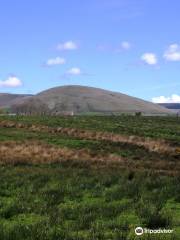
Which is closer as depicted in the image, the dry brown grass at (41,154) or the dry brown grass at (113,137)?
the dry brown grass at (41,154)

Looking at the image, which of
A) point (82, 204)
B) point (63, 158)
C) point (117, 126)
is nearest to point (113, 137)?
point (63, 158)

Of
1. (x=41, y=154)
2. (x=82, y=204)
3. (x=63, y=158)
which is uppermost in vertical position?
(x=82, y=204)

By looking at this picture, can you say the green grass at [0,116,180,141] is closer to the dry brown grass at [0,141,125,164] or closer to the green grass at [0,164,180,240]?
the dry brown grass at [0,141,125,164]

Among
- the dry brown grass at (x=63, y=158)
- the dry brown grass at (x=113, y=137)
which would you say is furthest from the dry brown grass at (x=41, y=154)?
the dry brown grass at (x=113, y=137)

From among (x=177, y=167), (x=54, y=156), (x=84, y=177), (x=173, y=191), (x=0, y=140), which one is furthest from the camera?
(x=0, y=140)

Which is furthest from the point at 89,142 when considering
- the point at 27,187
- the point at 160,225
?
the point at 160,225

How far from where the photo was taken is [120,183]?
21.9m

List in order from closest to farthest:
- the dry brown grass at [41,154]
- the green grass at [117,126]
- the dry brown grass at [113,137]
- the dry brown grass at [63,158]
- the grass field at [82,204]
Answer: the grass field at [82,204], the dry brown grass at [63,158], the dry brown grass at [41,154], the dry brown grass at [113,137], the green grass at [117,126]

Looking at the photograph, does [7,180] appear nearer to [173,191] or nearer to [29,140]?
[173,191]

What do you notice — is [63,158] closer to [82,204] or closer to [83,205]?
[82,204]

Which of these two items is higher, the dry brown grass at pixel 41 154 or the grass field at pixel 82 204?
the grass field at pixel 82 204

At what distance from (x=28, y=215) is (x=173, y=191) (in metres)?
6.13

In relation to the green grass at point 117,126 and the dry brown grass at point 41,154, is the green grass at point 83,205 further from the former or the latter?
the green grass at point 117,126

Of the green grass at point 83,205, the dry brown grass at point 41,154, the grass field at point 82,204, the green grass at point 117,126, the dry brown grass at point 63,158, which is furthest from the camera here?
the green grass at point 117,126
